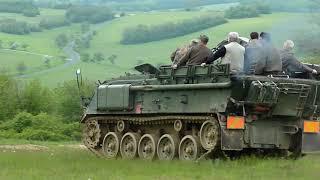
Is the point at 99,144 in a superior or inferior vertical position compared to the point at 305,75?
inferior

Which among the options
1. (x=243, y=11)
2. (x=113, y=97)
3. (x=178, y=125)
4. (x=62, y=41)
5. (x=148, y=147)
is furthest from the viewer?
(x=62, y=41)

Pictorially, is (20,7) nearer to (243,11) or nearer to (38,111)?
(38,111)

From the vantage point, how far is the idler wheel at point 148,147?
21728mm

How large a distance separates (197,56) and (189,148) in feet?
8.01

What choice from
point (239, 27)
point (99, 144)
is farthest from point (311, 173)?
point (239, 27)

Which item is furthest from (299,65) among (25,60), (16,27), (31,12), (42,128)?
(31,12)

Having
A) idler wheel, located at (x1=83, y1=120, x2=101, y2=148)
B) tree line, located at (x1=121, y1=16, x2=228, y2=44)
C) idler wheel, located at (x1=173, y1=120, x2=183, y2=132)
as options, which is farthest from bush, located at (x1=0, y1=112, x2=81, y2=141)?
idler wheel, located at (x1=173, y1=120, x2=183, y2=132)

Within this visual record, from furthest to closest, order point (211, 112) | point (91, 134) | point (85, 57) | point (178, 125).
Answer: point (85, 57)
point (91, 134)
point (178, 125)
point (211, 112)

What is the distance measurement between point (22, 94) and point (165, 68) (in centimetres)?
3594

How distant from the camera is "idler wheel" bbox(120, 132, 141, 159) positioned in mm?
22719

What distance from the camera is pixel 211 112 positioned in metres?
19.2

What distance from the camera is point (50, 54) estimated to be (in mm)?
93250

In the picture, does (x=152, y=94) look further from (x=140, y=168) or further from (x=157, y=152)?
(x=140, y=168)

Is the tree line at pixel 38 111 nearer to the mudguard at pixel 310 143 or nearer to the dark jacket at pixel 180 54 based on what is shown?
the dark jacket at pixel 180 54
